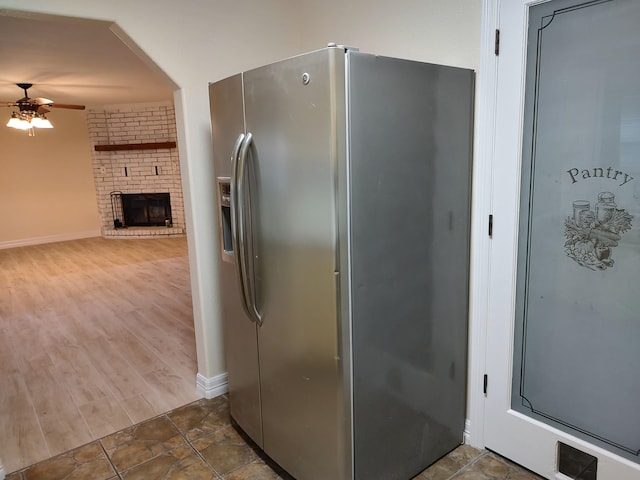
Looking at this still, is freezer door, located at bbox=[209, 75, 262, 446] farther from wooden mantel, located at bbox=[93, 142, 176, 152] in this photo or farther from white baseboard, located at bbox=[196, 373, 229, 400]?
wooden mantel, located at bbox=[93, 142, 176, 152]

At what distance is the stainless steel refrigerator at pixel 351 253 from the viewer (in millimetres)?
1590

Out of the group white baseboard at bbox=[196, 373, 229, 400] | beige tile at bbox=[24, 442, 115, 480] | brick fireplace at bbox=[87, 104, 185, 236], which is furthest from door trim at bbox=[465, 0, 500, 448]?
brick fireplace at bbox=[87, 104, 185, 236]

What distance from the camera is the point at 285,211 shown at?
5.76 feet

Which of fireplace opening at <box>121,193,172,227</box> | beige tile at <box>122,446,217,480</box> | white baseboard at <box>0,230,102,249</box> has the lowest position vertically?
beige tile at <box>122,446,217,480</box>

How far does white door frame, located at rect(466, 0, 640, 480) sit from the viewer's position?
5.86 ft

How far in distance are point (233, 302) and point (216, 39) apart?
57.3 inches

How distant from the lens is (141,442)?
7.68ft

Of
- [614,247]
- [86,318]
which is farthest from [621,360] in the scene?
[86,318]

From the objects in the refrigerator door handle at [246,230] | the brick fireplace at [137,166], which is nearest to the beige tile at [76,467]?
the refrigerator door handle at [246,230]

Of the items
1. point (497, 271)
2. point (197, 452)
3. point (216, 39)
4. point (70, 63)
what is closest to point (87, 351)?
point (197, 452)

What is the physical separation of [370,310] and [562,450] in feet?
3.45

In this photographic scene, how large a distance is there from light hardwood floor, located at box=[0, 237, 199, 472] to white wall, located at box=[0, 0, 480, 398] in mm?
574

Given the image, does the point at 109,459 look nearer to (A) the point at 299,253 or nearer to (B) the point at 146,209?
(A) the point at 299,253

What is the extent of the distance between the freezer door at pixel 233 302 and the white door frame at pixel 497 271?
1.03 meters
